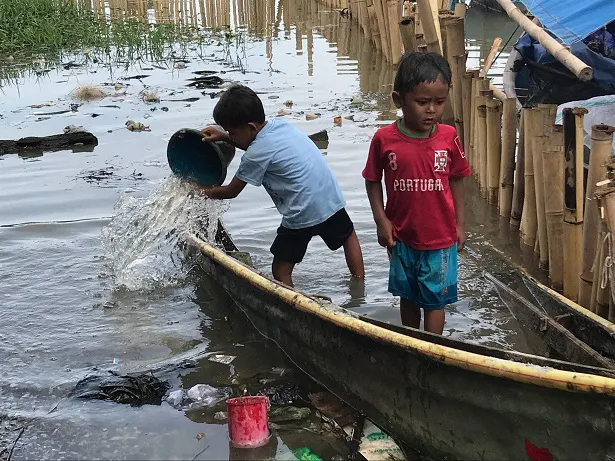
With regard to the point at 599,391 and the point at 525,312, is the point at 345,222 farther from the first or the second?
the point at 599,391

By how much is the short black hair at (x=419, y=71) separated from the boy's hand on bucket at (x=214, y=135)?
4.75ft

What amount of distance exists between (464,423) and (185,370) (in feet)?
5.45

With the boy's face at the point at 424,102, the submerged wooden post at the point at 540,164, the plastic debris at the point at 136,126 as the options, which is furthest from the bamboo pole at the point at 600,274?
the plastic debris at the point at 136,126

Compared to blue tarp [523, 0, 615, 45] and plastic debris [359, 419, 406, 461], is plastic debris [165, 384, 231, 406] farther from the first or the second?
blue tarp [523, 0, 615, 45]

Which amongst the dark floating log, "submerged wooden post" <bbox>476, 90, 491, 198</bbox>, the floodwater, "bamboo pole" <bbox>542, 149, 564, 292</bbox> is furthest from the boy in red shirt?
→ the dark floating log

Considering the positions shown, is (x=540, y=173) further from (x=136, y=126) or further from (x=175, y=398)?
(x=136, y=126)

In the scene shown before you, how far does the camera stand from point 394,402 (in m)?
3.16

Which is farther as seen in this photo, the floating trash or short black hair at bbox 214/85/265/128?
short black hair at bbox 214/85/265/128

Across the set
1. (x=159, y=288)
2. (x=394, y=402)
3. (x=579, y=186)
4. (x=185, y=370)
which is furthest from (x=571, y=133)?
(x=159, y=288)

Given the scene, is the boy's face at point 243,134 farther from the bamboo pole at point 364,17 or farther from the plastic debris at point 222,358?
the bamboo pole at point 364,17

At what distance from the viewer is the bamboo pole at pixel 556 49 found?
21.3 ft

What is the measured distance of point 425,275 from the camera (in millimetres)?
3588

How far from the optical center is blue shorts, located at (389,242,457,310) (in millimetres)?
3578

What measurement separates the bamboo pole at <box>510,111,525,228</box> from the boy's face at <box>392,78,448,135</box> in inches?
70.0
